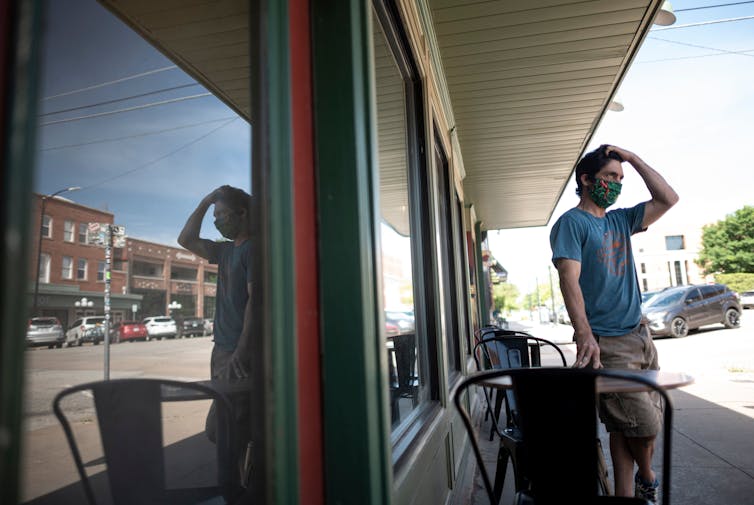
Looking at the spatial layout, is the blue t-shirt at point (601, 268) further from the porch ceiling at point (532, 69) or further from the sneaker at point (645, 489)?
the porch ceiling at point (532, 69)

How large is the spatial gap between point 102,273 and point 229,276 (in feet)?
1.00

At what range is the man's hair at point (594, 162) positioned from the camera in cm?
254

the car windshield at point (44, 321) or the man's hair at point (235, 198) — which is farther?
the man's hair at point (235, 198)

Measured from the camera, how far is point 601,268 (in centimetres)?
239

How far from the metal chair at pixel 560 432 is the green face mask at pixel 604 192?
140 centimetres

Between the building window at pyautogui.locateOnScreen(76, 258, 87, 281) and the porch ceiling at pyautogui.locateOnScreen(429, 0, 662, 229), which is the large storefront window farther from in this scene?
the building window at pyautogui.locateOnScreen(76, 258, 87, 281)

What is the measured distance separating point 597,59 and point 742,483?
10.3ft

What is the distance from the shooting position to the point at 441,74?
3.92m

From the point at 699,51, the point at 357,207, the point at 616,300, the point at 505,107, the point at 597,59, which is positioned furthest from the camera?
the point at 699,51

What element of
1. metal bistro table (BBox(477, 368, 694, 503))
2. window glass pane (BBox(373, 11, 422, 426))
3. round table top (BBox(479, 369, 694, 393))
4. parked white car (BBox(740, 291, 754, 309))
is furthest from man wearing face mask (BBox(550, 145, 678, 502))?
parked white car (BBox(740, 291, 754, 309))

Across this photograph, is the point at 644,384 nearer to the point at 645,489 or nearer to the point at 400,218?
the point at 645,489

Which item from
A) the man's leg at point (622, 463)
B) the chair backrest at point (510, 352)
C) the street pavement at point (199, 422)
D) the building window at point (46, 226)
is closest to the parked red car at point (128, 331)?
the street pavement at point (199, 422)

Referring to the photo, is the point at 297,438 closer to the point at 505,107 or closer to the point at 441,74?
the point at 441,74

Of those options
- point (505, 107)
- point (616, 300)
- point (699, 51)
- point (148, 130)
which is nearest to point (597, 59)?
point (505, 107)
